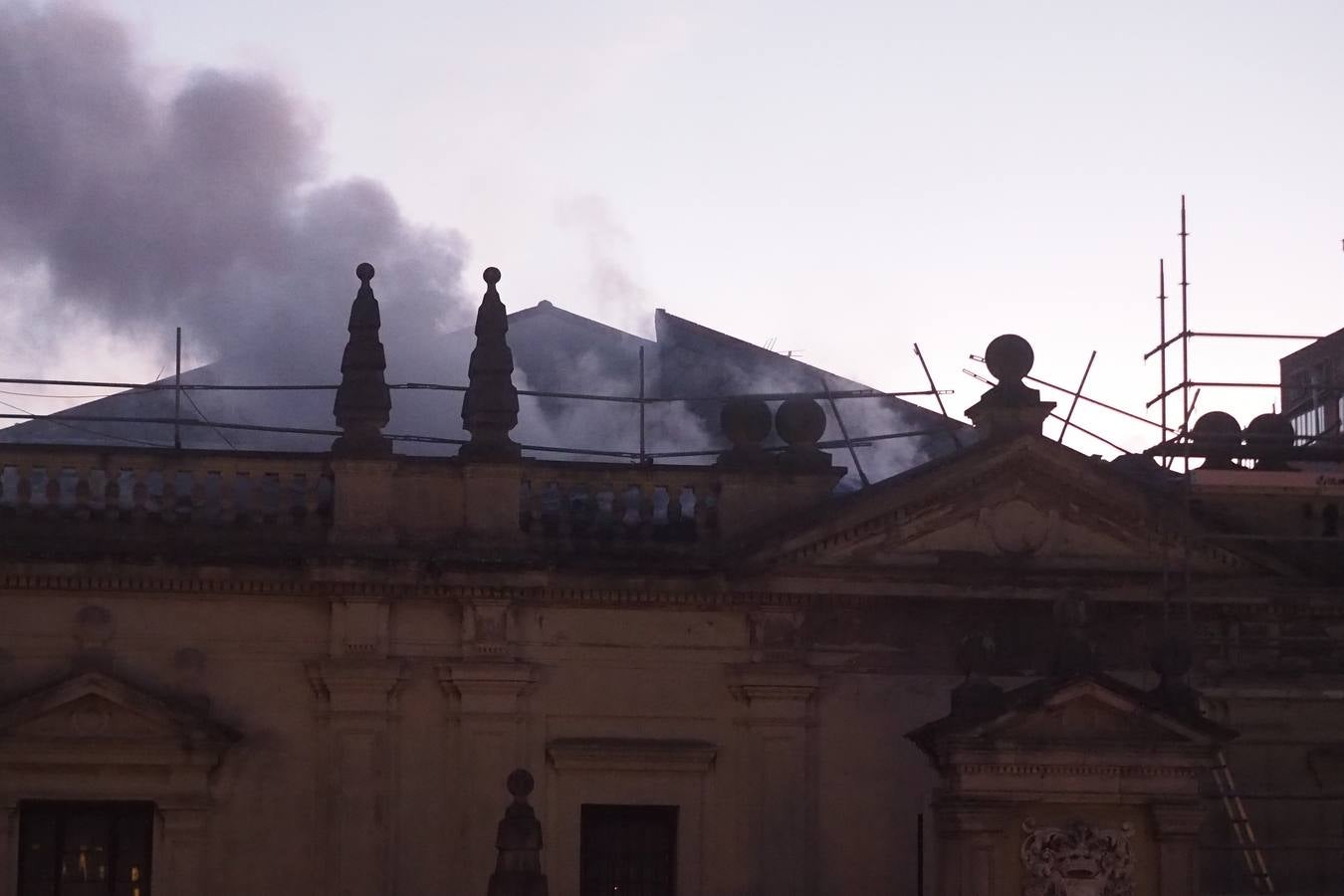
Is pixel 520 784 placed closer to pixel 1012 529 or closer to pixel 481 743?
pixel 481 743

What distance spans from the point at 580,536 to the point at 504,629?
1.13 meters

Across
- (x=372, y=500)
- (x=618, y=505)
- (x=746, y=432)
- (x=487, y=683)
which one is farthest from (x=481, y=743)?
(x=746, y=432)

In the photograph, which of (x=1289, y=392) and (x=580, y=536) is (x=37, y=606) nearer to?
(x=580, y=536)

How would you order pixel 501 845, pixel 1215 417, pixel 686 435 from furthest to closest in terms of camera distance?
pixel 686 435 < pixel 1215 417 < pixel 501 845

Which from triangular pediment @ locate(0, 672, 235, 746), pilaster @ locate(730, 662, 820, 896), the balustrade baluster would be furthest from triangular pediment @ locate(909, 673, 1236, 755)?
the balustrade baluster

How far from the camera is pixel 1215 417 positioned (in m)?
24.3

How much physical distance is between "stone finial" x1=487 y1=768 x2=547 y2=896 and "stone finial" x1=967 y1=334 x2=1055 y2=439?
6.08m

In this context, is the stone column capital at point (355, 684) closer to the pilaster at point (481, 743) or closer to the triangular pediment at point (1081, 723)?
the pilaster at point (481, 743)

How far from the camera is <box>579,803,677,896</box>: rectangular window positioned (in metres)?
21.9

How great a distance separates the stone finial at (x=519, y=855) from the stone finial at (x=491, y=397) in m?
4.12

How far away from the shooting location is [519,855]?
19.0m

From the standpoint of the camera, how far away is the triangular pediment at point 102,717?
69.1ft

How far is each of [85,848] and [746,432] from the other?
7.06 meters

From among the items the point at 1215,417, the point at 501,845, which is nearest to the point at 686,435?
the point at 1215,417
